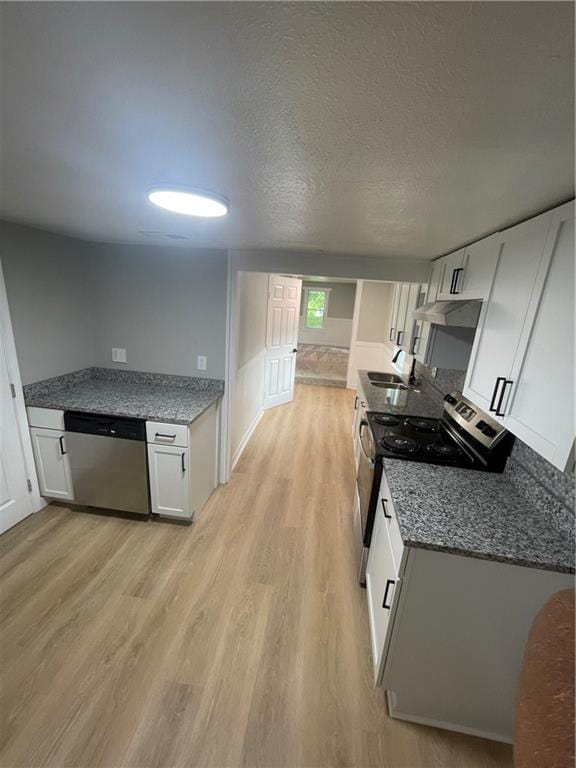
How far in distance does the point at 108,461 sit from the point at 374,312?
5023mm

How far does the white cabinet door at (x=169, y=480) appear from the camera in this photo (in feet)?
7.40

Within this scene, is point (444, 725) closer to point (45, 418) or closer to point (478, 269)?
point (478, 269)

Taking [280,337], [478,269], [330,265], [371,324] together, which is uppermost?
[330,265]

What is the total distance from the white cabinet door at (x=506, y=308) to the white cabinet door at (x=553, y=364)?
0.17 ft

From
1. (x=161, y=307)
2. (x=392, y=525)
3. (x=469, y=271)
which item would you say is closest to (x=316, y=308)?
(x=161, y=307)

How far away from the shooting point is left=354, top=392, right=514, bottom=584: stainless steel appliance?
1716 mm

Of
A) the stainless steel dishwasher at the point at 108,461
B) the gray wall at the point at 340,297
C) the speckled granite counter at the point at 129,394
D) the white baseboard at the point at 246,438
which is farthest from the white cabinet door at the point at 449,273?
the gray wall at the point at 340,297

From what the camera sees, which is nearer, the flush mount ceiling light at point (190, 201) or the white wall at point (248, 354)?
the flush mount ceiling light at point (190, 201)

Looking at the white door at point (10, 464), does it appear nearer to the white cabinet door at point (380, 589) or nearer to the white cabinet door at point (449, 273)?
the white cabinet door at point (380, 589)

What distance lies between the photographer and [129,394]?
260cm

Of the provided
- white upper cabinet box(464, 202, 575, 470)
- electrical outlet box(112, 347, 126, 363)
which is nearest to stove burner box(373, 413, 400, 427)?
white upper cabinet box(464, 202, 575, 470)

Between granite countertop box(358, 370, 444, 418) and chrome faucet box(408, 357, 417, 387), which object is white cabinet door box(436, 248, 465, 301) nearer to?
granite countertop box(358, 370, 444, 418)

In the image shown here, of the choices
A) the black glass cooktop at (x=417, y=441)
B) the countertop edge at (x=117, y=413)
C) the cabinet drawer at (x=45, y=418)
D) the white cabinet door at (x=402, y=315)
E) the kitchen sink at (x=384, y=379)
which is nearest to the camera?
the black glass cooktop at (x=417, y=441)

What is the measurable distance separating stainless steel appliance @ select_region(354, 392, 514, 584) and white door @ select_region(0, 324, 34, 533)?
248 centimetres
